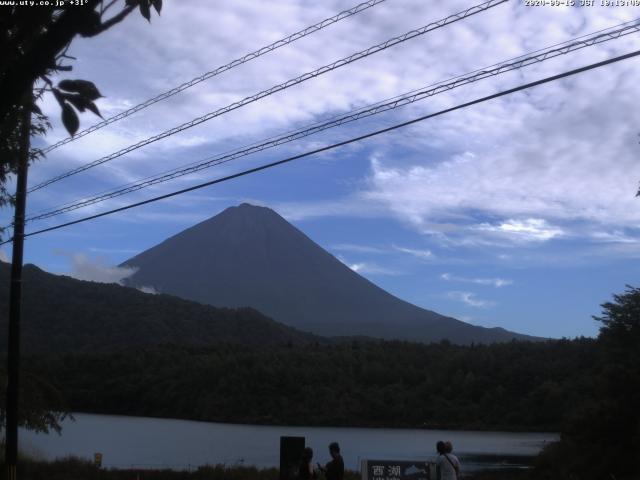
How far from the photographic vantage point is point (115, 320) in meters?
127

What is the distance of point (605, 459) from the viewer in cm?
3062

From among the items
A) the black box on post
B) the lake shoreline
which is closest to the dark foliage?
the lake shoreline

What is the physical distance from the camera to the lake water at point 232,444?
45031 mm

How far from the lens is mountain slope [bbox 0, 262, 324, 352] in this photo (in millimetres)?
115938

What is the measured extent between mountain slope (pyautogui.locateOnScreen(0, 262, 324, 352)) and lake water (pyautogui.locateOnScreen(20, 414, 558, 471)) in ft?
106

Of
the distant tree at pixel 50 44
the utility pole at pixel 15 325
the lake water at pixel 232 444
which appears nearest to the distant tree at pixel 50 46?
the distant tree at pixel 50 44

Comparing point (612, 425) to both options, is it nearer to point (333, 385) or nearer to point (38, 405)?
point (38, 405)

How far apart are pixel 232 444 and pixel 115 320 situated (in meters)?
74.1

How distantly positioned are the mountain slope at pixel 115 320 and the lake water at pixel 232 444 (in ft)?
106

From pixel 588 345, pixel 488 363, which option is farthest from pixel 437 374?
pixel 588 345

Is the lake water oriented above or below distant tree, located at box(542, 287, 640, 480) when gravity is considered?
below

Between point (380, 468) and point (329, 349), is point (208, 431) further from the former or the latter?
point (380, 468)

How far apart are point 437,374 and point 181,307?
187ft

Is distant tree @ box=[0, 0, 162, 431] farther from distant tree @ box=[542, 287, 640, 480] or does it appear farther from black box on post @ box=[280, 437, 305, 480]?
distant tree @ box=[542, 287, 640, 480]
